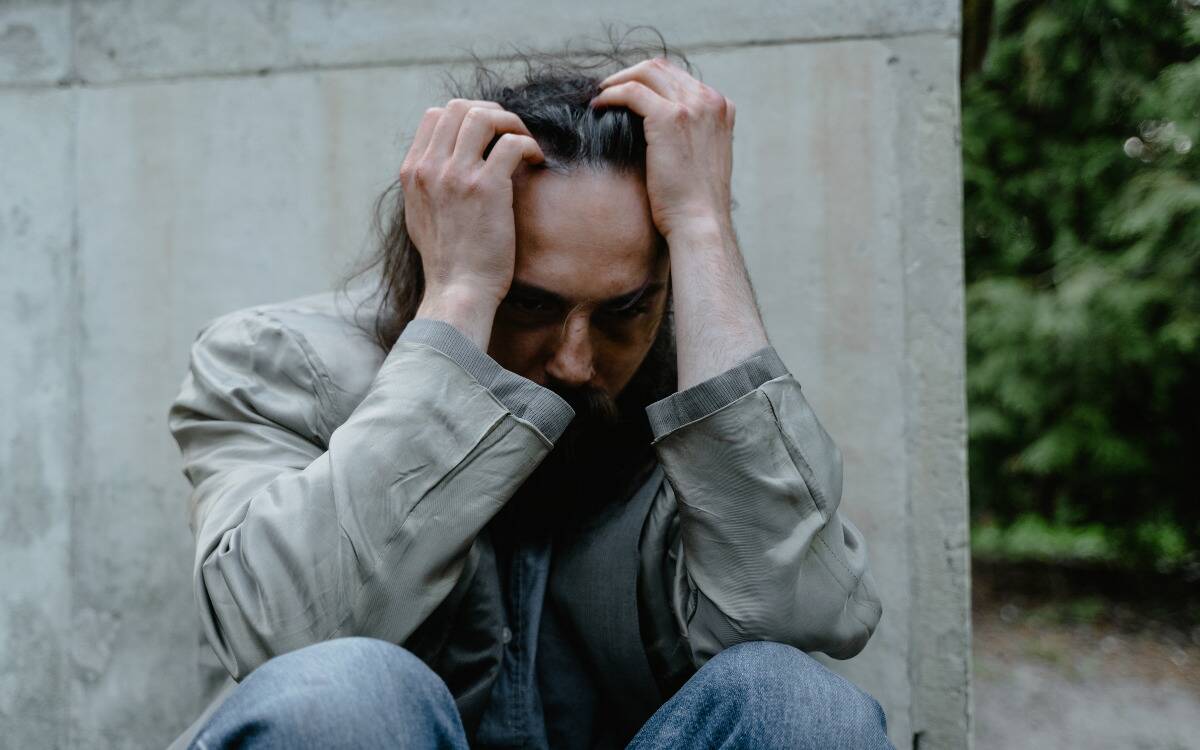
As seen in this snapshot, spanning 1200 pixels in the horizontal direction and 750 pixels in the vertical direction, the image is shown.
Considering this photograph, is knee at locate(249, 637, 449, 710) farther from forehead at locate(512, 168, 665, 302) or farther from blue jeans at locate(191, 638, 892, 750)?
forehead at locate(512, 168, 665, 302)

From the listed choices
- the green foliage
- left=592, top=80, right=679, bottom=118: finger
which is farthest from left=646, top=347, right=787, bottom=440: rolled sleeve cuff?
the green foliage

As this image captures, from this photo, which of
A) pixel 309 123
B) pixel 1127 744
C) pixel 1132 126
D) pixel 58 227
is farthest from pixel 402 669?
pixel 1132 126

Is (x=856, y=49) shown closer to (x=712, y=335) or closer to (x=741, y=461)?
(x=712, y=335)


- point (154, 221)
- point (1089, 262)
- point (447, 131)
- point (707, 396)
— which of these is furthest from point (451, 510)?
point (1089, 262)

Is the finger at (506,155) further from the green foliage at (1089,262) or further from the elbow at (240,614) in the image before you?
the green foliage at (1089,262)

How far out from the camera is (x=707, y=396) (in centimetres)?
144

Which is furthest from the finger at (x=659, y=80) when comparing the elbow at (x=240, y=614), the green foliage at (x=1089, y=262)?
Answer: the green foliage at (x=1089, y=262)

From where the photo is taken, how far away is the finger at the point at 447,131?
1578 millimetres

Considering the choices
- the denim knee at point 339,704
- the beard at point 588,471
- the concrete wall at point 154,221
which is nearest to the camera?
the denim knee at point 339,704

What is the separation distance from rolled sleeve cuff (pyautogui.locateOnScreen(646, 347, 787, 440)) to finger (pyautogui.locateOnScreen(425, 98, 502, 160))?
0.52 m

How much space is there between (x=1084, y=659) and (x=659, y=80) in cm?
389

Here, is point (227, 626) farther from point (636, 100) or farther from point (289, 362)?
point (636, 100)

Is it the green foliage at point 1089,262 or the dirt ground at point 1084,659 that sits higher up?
the green foliage at point 1089,262

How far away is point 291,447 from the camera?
154cm
